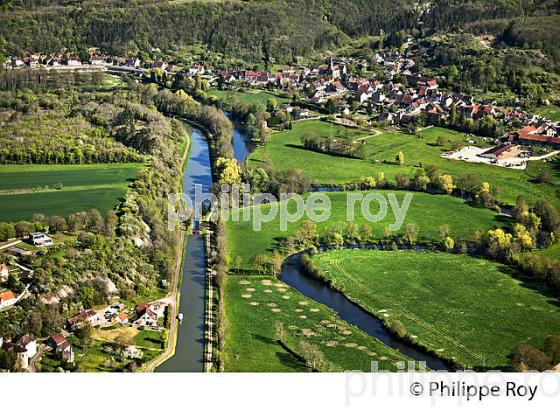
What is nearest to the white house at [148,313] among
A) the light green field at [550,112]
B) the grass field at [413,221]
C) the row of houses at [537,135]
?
the grass field at [413,221]

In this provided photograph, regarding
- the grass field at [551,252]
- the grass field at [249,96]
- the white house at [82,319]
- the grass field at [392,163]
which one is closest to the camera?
Result: the white house at [82,319]

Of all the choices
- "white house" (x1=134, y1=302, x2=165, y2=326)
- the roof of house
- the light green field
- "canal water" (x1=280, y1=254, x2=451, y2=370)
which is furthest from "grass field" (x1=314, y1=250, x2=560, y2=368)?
the light green field

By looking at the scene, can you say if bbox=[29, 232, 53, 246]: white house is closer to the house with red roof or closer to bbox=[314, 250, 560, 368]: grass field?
bbox=[314, 250, 560, 368]: grass field

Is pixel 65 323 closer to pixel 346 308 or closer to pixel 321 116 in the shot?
pixel 346 308

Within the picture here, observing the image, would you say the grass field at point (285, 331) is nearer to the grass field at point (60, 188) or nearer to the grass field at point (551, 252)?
the grass field at point (60, 188)

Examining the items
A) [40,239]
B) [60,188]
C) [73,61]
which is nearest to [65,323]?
[40,239]

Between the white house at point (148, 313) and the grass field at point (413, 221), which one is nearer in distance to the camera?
the white house at point (148, 313)

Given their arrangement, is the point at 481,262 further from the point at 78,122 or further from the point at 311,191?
the point at 78,122

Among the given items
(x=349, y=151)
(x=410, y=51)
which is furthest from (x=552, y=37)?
(x=349, y=151)
